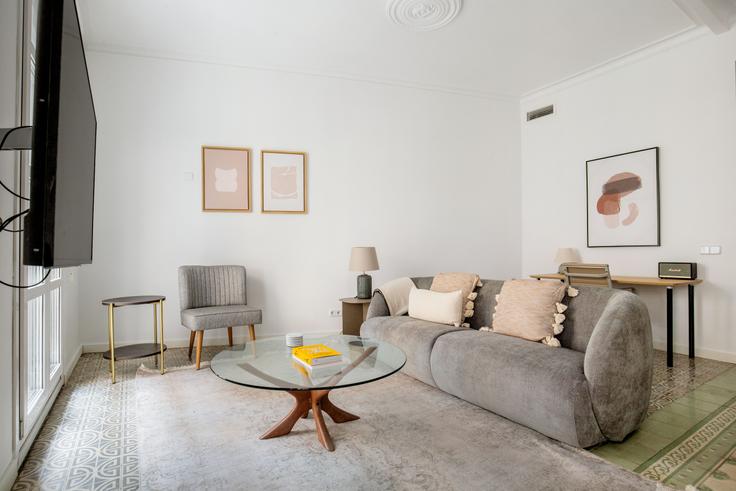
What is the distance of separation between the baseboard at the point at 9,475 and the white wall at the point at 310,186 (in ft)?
8.24

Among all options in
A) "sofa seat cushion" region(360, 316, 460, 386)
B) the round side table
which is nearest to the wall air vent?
"sofa seat cushion" region(360, 316, 460, 386)

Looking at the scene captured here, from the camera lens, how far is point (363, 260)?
14.7 ft

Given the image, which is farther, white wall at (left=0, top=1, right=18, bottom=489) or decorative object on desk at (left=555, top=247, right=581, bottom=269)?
decorative object on desk at (left=555, top=247, right=581, bottom=269)

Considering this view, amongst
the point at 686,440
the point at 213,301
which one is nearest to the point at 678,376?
the point at 686,440

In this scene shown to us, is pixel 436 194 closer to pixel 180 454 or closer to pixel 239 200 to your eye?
pixel 239 200

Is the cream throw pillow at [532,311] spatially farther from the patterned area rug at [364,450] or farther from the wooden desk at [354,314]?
the wooden desk at [354,314]

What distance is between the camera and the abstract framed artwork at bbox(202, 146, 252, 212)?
4566 millimetres

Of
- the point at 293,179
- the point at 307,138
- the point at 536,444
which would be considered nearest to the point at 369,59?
the point at 307,138

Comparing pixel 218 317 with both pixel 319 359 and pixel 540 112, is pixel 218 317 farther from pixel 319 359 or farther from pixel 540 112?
pixel 540 112

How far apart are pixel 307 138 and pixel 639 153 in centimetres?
357

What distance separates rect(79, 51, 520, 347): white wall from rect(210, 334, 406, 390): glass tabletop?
80.6 inches

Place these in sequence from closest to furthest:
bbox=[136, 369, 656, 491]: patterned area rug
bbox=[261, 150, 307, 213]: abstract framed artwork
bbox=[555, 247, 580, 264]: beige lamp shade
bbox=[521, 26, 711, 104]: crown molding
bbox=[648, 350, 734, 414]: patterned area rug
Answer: bbox=[136, 369, 656, 491]: patterned area rug
bbox=[648, 350, 734, 414]: patterned area rug
bbox=[521, 26, 711, 104]: crown molding
bbox=[261, 150, 307, 213]: abstract framed artwork
bbox=[555, 247, 580, 264]: beige lamp shade

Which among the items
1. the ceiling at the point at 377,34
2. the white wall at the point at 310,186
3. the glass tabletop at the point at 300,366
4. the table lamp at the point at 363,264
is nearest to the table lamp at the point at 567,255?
the white wall at the point at 310,186

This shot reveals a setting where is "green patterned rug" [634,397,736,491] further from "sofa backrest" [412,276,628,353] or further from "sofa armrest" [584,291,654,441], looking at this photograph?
"sofa backrest" [412,276,628,353]
